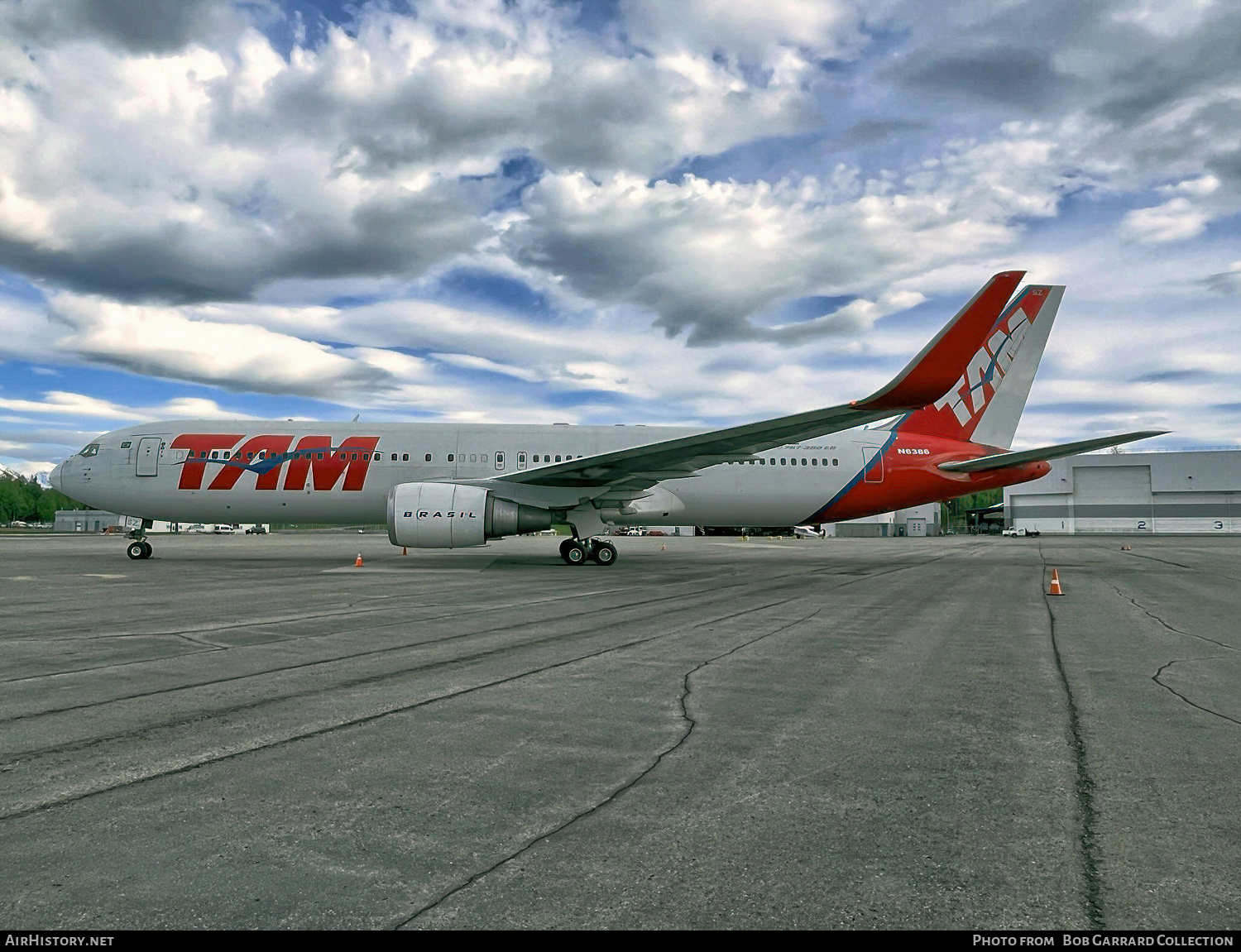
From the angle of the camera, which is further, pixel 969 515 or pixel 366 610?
pixel 969 515

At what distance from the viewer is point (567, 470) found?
1758cm

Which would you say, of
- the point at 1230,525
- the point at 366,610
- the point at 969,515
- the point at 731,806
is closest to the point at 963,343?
the point at 366,610

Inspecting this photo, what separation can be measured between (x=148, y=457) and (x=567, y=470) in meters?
12.2

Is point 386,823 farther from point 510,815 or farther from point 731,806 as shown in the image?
point 731,806

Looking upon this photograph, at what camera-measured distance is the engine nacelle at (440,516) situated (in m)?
17.3

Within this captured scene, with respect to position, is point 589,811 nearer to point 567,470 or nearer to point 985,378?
point 567,470

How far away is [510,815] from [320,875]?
0.82 m

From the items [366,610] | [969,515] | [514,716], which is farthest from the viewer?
[969,515]

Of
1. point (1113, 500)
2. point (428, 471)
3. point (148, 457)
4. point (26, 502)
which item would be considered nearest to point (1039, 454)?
point (428, 471)

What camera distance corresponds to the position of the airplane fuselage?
67.1 feet

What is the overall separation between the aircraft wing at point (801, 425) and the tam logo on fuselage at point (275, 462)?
4937 millimetres

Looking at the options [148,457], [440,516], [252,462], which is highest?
[148,457]

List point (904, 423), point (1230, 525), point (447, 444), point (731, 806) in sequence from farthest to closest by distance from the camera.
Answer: point (1230, 525), point (904, 423), point (447, 444), point (731, 806)

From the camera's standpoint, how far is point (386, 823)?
10.1 ft
